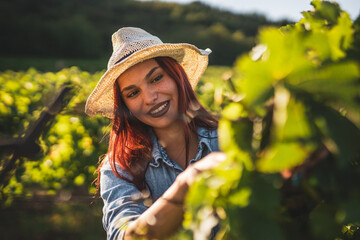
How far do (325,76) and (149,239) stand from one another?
79 cm

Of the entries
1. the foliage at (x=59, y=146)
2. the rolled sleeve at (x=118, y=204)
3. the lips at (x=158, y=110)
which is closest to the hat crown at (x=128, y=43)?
the lips at (x=158, y=110)

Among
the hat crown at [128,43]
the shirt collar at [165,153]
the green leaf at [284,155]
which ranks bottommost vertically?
the shirt collar at [165,153]

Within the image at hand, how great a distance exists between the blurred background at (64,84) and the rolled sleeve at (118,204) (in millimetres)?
441

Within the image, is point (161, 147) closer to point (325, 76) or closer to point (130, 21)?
point (325, 76)

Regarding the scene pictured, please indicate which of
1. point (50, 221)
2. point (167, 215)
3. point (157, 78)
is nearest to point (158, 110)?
point (157, 78)

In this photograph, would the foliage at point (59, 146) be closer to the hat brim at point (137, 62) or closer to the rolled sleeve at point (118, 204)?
the hat brim at point (137, 62)

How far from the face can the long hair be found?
81 mm

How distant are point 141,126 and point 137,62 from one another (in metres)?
0.52

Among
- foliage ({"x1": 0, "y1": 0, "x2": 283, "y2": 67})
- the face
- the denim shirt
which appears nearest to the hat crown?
the face

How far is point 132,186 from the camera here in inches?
70.4

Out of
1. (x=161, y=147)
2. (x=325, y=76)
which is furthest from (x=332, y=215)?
(x=161, y=147)

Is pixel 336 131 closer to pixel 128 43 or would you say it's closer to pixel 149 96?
pixel 149 96

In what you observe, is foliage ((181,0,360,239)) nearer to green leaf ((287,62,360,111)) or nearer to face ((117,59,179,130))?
green leaf ((287,62,360,111))

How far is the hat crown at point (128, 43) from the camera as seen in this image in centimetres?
211
